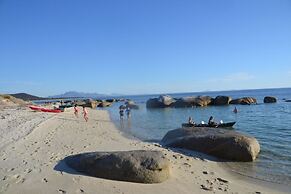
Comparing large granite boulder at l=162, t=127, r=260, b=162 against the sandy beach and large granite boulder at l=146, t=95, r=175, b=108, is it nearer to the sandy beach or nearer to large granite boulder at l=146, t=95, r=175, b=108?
the sandy beach

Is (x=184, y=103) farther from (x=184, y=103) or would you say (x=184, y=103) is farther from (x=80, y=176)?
(x=80, y=176)

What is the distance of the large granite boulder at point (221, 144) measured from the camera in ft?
49.9

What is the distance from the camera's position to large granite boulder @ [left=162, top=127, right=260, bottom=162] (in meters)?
A: 15.2

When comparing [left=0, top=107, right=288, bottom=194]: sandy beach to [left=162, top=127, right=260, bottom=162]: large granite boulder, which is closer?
A: [left=0, top=107, right=288, bottom=194]: sandy beach

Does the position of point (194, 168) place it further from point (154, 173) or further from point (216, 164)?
point (154, 173)

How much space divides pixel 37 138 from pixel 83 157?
761 centimetres

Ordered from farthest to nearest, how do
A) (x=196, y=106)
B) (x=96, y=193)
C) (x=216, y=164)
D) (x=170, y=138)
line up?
1. (x=196, y=106)
2. (x=170, y=138)
3. (x=216, y=164)
4. (x=96, y=193)

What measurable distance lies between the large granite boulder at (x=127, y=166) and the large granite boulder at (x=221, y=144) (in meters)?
5.69

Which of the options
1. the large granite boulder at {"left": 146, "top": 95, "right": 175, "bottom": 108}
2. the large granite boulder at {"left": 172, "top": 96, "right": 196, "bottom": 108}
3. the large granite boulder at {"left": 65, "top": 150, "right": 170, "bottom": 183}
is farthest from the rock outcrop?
the large granite boulder at {"left": 65, "top": 150, "right": 170, "bottom": 183}

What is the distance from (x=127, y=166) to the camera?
32.8 feet

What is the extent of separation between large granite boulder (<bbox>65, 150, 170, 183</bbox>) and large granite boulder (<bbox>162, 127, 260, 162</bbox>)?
5685 millimetres

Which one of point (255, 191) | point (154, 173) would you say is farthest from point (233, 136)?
point (154, 173)

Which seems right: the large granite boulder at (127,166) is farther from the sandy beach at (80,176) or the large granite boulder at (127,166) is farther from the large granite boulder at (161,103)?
the large granite boulder at (161,103)

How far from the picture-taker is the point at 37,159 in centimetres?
1205
